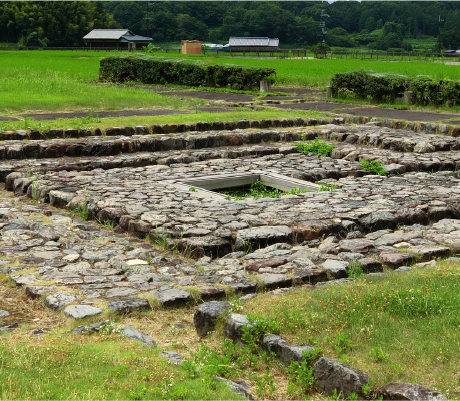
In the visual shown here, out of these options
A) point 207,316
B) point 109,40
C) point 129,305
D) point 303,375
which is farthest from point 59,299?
point 109,40

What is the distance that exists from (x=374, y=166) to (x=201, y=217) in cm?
383

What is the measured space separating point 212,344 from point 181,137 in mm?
8105

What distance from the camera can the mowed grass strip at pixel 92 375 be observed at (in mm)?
3037

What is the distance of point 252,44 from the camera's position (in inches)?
2813

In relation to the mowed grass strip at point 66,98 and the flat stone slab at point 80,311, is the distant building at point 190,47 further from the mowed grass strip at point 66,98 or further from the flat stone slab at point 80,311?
the flat stone slab at point 80,311

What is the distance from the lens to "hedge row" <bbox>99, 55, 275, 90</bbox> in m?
22.1

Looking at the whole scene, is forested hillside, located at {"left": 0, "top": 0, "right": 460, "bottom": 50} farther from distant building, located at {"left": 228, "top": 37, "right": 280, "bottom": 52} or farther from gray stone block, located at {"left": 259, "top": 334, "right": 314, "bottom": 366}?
gray stone block, located at {"left": 259, "top": 334, "right": 314, "bottom": 366}

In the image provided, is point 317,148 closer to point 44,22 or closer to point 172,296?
point 172,296

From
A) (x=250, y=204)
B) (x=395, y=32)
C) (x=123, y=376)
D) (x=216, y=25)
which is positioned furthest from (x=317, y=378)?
(x=216, y=25)

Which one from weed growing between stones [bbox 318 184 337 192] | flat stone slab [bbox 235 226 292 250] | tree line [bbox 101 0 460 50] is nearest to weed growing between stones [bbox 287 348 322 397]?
flat stone slab [bbox 235 226 292 250]

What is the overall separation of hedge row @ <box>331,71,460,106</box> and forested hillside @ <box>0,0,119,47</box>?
4699 cm

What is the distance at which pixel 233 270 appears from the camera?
5.45m

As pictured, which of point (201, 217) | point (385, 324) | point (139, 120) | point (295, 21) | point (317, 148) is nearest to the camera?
point (385, 324)

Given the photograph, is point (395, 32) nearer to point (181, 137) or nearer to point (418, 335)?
point (181, 137)
